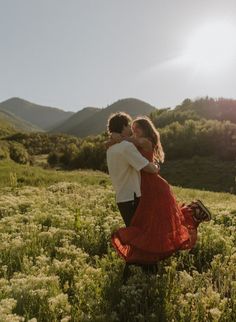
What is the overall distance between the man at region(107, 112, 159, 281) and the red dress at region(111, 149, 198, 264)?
0.18 meters

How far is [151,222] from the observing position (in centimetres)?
800

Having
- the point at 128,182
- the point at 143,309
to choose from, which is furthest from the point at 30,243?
the point at 143,309

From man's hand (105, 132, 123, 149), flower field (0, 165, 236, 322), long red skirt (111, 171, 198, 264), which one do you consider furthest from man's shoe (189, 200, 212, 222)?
man's hand (105, 132, 123, 149)

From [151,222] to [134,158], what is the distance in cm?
102

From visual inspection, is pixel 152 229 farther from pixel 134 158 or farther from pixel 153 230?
pixel 134 158

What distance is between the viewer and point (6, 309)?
6062 mm

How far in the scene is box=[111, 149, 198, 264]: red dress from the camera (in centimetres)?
793

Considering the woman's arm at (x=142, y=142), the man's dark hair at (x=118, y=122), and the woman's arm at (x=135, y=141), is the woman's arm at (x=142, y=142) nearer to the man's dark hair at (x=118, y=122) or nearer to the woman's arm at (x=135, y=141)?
the woman's arm at (x=135, y=141)

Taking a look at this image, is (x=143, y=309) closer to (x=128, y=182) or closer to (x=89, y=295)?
(x=89, y=295)

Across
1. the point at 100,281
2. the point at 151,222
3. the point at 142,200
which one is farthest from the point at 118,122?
the point at 100,281

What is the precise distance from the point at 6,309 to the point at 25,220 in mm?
6613

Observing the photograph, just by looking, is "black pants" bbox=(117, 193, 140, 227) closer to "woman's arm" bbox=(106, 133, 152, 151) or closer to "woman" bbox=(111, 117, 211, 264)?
"woman" bbox=(111, 117, 211, 264)

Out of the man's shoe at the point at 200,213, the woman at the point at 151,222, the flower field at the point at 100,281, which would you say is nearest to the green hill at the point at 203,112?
the flower field at the point at 100,281

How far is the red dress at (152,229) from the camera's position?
312 inches
